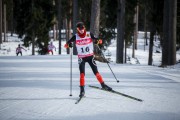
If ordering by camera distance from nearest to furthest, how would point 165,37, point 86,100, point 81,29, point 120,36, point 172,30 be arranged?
point 86,100, point 81,29, point 172,30, point 165,37, point 120,36

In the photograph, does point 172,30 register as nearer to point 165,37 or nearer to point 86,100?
point 165,37

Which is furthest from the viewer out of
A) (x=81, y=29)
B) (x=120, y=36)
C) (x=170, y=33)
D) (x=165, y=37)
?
(x=120, y=36)

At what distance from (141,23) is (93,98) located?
6625 centimetres

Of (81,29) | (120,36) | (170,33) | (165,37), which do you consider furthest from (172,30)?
(81,29)

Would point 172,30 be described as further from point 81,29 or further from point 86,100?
point 86,100

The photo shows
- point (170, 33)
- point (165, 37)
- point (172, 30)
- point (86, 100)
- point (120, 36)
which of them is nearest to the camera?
Answer: point (86, 100)

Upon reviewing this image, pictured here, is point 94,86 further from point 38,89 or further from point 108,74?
point 108,74

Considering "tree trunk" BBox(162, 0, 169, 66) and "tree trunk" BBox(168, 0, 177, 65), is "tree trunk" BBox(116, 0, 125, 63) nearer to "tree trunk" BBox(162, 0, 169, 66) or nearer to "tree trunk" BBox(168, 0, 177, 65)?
"tree trunk" BBox(162, 0, 169, 66)

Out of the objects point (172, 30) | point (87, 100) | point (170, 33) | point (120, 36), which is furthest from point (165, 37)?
point (87, 100)

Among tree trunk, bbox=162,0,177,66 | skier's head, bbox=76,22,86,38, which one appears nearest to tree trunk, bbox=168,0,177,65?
tree trunk, bbox=162,0,177,66

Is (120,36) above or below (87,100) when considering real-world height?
above

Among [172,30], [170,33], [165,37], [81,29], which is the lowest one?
[81,29]

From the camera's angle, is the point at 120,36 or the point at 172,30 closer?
the point at 172,30

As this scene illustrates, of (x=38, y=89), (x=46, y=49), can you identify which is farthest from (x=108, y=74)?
(x=46, y=49)
